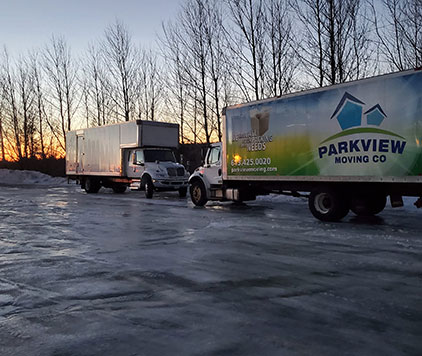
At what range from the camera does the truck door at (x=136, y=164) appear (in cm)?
2317

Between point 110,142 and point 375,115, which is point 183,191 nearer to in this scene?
point 110,142

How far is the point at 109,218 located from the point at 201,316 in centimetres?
910

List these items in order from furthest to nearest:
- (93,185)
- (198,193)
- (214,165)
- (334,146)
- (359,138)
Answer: (93,185) → (198,193) → (214,165) → (334,146) → (359,138)

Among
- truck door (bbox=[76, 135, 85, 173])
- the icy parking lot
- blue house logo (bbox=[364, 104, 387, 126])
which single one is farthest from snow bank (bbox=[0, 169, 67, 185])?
blue house logo (bbox=[364, 104, 387, 126])

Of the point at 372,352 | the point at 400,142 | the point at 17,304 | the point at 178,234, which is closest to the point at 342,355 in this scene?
the point at 372,352

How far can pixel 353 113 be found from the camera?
11.4 metres

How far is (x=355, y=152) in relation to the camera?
11484mm

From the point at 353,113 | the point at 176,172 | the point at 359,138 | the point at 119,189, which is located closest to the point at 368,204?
the point at 359,138

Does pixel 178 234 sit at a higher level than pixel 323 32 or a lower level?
lower

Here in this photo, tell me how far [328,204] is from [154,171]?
11.7 metres

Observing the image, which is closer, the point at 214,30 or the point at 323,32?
the point at 323,32

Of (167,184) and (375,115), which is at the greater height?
(375,115)

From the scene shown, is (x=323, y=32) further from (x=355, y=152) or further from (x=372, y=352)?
(x=372, y=352)

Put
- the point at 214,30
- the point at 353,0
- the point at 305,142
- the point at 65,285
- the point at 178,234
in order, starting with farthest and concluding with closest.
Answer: the point at 214,30
the point at 353,0
the point at 305,142
the point at 178,234
the point at 65,285
